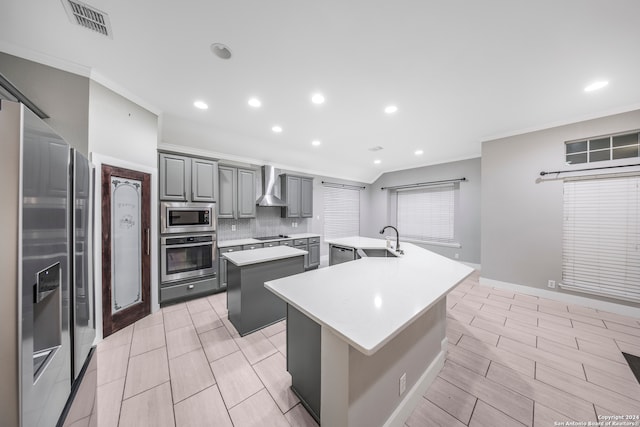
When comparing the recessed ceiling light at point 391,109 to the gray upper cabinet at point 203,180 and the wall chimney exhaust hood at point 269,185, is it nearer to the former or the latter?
the wall chimney exhaust hood at point 269,185

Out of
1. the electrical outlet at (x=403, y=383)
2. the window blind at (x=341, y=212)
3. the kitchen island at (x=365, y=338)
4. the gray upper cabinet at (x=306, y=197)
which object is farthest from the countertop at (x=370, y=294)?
the window blind at (x=341, y=212)

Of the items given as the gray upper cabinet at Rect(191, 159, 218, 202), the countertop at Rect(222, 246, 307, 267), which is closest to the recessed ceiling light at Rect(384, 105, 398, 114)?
the countertop at Rect(222, 246, 307, 267)

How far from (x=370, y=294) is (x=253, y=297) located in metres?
1.64

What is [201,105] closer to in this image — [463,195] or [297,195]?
[297,195]

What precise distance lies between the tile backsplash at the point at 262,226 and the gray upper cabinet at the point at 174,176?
3.22 feet

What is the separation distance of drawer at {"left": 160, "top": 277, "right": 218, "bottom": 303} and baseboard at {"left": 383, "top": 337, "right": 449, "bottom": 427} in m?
3.12

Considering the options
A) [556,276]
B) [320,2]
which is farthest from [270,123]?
[556,276]

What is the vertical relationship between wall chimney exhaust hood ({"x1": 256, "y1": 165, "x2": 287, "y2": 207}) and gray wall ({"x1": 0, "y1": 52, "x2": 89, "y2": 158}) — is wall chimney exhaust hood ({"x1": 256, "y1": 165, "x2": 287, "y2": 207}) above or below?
below

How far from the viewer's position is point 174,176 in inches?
121

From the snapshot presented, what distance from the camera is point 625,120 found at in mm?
2773

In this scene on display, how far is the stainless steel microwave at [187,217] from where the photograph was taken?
116 inches

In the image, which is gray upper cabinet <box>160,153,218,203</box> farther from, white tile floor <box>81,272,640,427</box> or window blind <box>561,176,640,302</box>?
window blind <box>561,176,640,302</box>

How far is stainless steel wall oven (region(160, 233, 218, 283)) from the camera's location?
9.72 feet

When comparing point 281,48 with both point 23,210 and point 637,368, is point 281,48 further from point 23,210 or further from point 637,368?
point 637,368
